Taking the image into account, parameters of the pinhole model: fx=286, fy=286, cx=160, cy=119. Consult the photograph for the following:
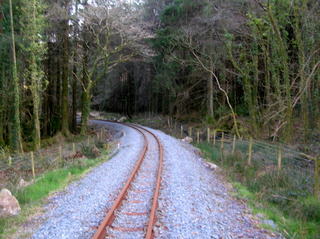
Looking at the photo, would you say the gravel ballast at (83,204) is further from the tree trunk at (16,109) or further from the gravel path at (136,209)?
the tree trunk at (16,109)

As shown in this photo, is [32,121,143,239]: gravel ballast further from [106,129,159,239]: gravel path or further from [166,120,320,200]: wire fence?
[166,120,320,200]: wire fence

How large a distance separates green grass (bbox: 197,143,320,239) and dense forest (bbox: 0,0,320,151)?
13.3 feet

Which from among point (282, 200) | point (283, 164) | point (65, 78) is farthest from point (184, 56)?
point (282, 200)

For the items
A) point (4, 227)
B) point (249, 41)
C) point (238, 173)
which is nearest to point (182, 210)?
point (4, 227)

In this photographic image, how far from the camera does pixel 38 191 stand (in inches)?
307

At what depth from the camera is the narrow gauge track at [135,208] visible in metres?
5.08

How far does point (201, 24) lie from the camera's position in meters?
22.9

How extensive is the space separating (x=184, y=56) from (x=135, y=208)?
2311 cm

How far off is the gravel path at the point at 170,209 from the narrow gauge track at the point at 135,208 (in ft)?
0.17

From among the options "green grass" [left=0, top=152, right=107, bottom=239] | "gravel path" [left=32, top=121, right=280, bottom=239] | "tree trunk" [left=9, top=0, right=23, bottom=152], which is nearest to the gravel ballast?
"gravel path" [left=32, top=121, right=280, bottom=239]

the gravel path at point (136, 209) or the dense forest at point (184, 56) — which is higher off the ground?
the dense forest at point (184, 56)

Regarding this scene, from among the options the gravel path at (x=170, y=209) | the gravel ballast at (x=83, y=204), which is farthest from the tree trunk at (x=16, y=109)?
the gravel path at (x=170, y=209)

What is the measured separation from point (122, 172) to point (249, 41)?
611 inches

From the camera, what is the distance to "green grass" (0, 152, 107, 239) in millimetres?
5594
